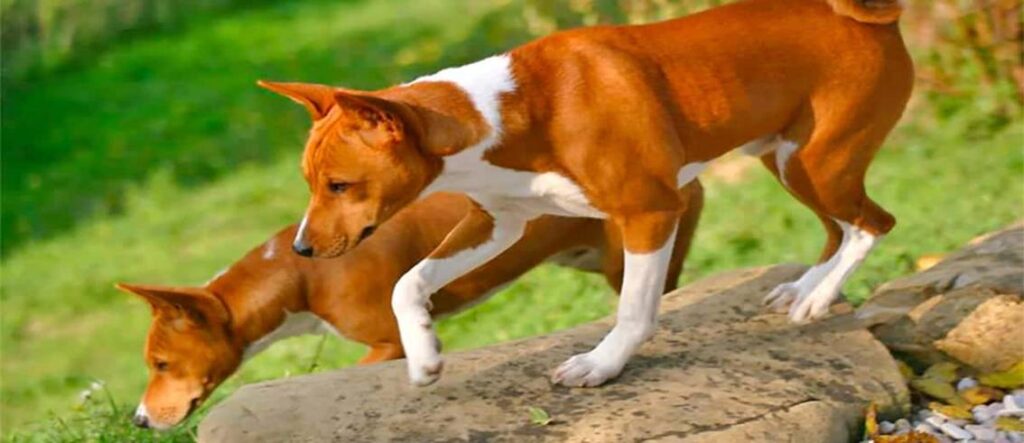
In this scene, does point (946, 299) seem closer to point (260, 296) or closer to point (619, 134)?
point (619, 134)

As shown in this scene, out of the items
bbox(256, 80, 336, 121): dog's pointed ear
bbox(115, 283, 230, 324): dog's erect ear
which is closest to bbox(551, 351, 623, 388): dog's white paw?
bbox(256, 80, 336, 121): dog's pointed ear

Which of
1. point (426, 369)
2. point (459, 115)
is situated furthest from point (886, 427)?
point (459, 115)

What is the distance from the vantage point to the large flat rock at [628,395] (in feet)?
14.4

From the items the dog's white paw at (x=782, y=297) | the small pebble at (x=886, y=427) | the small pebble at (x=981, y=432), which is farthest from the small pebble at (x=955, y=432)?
the dog's white paw at (x=782, y=297)

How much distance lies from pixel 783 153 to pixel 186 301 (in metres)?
2.25

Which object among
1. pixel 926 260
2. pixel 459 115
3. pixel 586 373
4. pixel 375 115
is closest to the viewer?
pixel 375 115

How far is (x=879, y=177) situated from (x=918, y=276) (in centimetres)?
294

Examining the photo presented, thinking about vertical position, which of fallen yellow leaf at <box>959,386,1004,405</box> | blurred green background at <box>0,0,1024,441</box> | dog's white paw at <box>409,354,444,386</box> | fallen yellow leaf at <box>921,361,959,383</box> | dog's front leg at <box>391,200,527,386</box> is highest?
dog's front leg at <box>391,200,527,386</box>

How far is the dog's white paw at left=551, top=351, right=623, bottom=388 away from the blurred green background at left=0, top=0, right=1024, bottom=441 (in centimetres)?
186

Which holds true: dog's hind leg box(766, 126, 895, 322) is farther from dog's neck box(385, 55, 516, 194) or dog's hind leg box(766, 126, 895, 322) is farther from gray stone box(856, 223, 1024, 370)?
dog's neck box(385, 55, 516, 194)

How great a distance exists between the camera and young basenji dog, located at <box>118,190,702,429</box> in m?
5.77

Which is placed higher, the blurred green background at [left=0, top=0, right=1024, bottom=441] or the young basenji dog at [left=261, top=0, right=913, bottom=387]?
the young basenji dog at [left=261, top=0, right=913, bottom=387]

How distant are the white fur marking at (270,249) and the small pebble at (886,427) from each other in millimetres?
2465

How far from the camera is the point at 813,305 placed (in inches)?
200
